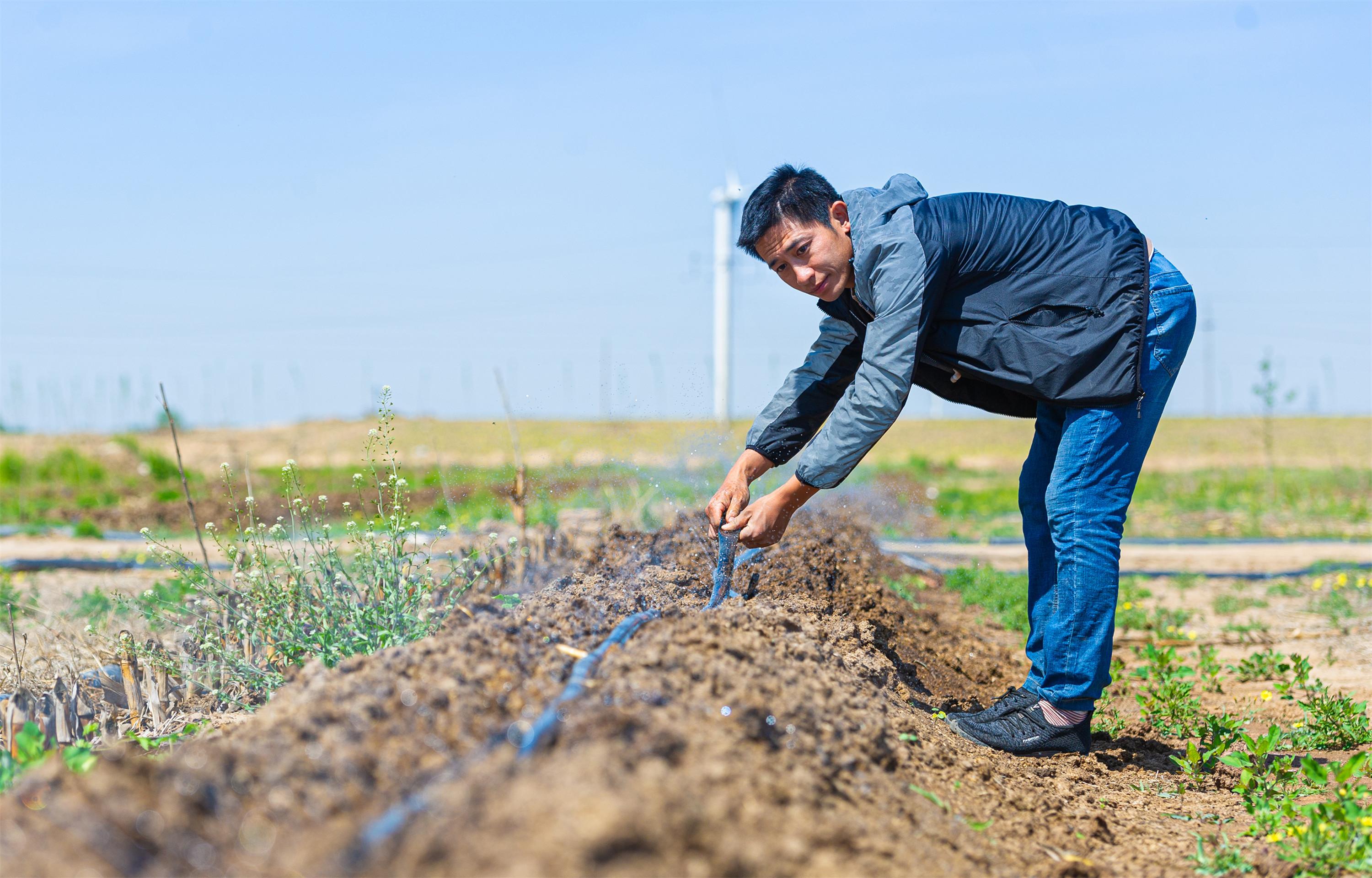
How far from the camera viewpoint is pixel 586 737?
1.55 metres

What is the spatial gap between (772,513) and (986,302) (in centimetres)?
85

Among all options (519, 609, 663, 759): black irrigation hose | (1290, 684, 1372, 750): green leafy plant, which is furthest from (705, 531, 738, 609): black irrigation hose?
(1290, 684, 1372, 750): green leafy plant

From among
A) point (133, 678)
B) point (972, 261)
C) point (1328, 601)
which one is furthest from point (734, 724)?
point (1328, 601)

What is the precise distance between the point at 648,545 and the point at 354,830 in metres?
2.96

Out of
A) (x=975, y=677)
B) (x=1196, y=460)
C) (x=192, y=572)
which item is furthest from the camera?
(x=1196, y=460)

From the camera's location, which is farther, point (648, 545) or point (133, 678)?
point (648, 545)

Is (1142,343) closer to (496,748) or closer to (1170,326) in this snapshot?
(1170,326)

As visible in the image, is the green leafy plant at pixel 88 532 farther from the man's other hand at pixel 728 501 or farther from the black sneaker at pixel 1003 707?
the black sneaker at pixel 1003 707

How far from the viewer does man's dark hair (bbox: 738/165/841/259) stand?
2812mm

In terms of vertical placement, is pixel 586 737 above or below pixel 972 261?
below

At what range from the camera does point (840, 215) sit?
9.42 feet

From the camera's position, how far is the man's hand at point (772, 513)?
9.11 feet

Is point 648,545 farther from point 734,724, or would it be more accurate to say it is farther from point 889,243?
point 734,724

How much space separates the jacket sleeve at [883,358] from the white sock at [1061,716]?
3.05 ft
